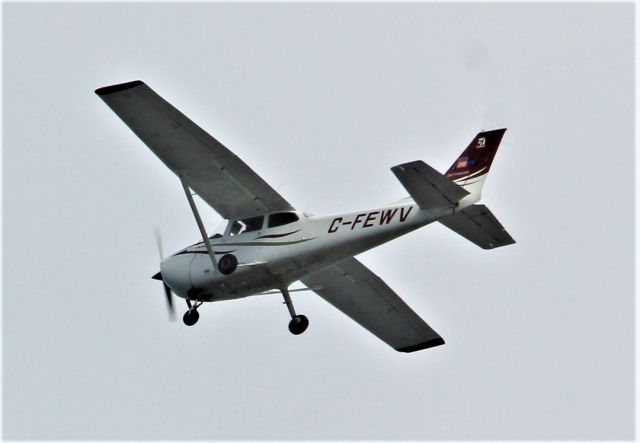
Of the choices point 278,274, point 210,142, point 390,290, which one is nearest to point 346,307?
point 390,290

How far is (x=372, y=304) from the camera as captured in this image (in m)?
29.8

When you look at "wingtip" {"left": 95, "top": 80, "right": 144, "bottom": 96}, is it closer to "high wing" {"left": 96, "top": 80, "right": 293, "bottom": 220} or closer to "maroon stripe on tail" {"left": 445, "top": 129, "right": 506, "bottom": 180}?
"high wing" {"left": 96, "top": 80, "right": 293, "bottom": 220}

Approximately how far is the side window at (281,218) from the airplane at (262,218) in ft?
0.05

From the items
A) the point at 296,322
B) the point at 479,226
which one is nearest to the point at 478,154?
the point at 479,226

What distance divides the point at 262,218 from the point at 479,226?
366 cm

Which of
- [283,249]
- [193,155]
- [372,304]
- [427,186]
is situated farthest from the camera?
[372,304]

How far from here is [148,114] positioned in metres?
25.9

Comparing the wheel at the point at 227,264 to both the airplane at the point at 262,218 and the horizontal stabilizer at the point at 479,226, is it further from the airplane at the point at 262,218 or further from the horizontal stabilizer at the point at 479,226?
the horizontal stabilizer at the point at 479,226

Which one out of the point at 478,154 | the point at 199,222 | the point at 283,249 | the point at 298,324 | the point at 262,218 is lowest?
the point at 298,324

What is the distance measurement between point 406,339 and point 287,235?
14.7ft

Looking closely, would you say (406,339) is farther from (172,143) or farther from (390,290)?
(172,143)

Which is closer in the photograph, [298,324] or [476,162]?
[476,162]

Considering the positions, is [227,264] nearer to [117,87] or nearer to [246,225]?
[246,225]

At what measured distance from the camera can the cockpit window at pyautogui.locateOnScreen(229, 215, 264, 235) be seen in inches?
1079
